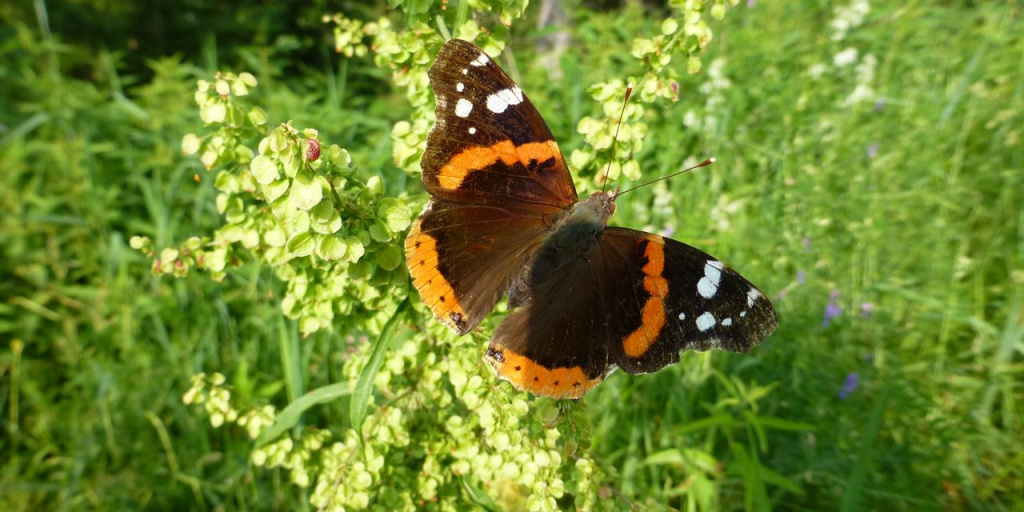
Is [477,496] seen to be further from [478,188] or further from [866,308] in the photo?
[866,308]

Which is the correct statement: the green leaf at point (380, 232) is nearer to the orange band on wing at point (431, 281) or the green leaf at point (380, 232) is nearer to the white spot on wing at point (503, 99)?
the orange band on wing at point (431, 281)

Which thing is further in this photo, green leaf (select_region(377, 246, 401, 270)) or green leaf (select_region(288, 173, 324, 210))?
green leaf (select_region(377, 246, 401, 270))

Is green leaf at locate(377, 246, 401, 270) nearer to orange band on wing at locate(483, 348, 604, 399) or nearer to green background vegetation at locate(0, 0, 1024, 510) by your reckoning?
green background vegetation at locate(0, 0, 1024, 510)

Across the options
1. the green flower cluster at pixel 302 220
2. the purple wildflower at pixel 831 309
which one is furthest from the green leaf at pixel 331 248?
the purple wildflower at pixel 831 309

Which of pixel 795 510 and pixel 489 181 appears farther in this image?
pixel 795 510

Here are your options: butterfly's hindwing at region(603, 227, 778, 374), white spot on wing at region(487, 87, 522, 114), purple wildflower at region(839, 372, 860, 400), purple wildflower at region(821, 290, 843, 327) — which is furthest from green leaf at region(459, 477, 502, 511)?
purple wildflower at region(821, 290, 843, 327)

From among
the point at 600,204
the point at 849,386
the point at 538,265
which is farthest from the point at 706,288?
the point at 849,386

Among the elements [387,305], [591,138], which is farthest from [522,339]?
[591,138]

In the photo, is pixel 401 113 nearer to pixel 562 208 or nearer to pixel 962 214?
pixel 562 208
